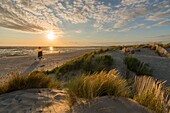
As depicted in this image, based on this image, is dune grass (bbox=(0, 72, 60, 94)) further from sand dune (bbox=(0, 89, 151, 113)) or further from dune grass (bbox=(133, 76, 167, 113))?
dune grass (bbox=(133, 76, 167, 113))

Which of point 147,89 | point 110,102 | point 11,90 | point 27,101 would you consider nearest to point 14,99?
point 27,101

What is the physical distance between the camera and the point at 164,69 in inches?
364

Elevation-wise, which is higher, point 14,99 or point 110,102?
point 110,102

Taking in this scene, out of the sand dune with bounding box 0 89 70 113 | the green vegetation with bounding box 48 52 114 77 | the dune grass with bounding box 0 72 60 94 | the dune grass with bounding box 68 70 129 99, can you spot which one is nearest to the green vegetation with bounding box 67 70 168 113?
the dune grass with bounding box 68 70 129 99

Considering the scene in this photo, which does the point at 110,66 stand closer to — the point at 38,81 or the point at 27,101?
the point at 38,81

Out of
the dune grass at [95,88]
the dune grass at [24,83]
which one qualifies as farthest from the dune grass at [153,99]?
the dune grass at [24,83]

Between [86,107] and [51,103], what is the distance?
123 cm

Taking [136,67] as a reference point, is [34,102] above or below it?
below

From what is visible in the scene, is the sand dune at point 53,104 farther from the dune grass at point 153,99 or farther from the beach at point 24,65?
the beach at point 24,65

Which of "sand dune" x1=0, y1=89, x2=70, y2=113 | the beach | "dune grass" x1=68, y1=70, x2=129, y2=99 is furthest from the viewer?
the beach

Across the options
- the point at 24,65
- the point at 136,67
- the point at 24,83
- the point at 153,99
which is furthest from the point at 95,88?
the point at 24,65

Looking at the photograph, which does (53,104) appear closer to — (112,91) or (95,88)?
(95,88)

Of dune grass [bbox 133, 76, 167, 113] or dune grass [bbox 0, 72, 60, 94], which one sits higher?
dune grass [bbox 133, 76, 167, 113]

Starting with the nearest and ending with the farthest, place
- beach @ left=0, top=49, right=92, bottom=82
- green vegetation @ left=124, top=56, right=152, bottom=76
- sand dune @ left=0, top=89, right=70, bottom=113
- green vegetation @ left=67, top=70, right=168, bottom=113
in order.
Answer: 1. green vegetation @ left=67, top=70, right=168, bottom=113
2. sand dune @ left=0, top=89, right=70, bottom=113
3. green vegetation @ left=124, top=56, right=152, bottom=76
4. beach @ left=0, top=49, right=92, bottom=82
